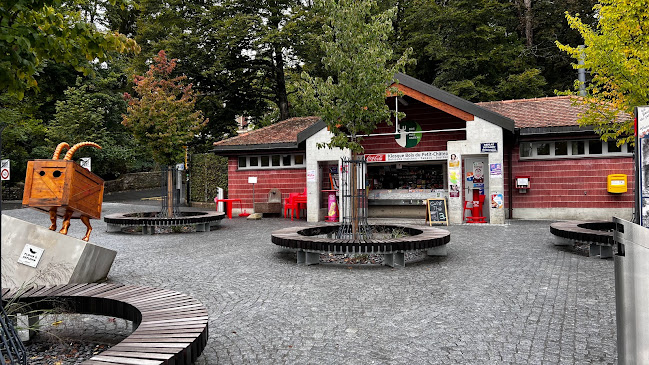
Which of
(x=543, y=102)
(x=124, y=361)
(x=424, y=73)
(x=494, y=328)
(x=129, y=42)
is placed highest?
(x=424, y=73)

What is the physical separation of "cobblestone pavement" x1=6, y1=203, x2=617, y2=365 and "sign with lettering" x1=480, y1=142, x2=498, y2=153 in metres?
4.97

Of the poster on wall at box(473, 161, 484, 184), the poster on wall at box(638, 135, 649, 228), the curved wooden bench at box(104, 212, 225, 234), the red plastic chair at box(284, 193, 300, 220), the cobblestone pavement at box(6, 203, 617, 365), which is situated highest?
the poster on wall at box(473, 161, 484, 184)

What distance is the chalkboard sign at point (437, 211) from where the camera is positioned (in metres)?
14.9

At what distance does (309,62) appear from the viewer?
2617 cm

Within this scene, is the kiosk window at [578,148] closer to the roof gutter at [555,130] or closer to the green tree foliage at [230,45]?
the roof gutter at [555,130]

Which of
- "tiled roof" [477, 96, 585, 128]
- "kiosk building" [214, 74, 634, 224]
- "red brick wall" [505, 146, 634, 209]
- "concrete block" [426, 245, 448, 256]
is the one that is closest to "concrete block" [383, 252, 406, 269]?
"concrete block" [426, 245, 448, 256]

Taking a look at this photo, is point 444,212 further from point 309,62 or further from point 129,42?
point 309,62

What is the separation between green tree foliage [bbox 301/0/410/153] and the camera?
907 cm

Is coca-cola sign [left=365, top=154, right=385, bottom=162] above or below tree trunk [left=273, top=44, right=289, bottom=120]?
below

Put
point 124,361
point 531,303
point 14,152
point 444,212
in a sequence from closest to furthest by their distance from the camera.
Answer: point 124,361 < point 531,303 < point 444,212 < point 14,152

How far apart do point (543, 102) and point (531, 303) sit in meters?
14.3

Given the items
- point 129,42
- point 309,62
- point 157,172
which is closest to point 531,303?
point 129,42

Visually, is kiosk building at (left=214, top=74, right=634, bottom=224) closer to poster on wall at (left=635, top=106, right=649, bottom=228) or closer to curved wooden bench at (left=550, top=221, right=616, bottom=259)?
curved wooden bench at (left=550, top=221, right=616, bottom=259)

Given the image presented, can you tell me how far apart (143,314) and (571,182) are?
15.0m
